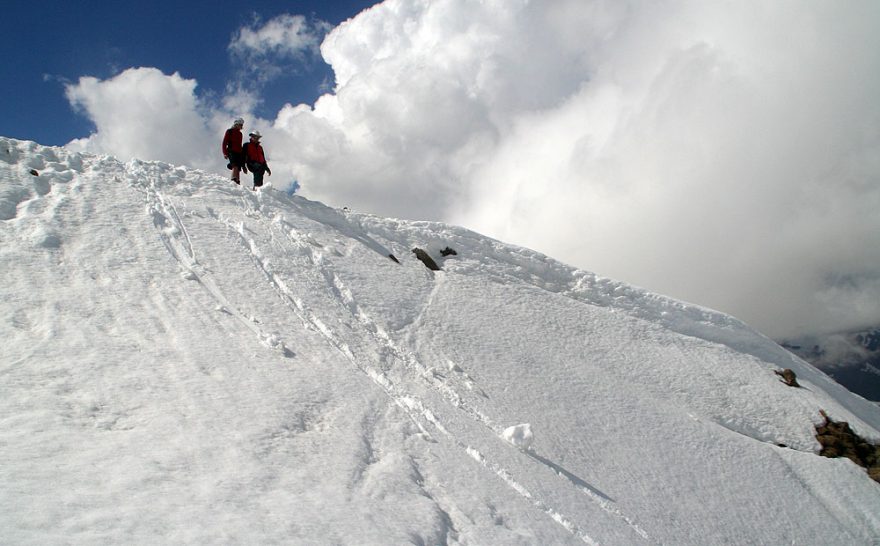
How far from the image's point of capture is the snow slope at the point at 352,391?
5797 millimetres

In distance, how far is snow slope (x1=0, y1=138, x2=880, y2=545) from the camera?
5.80 metres

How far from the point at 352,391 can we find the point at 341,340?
84.7 inches

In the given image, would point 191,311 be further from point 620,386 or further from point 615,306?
point 615,306

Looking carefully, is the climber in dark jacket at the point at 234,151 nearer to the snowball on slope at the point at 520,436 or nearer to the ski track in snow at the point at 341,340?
the ski track in snow at the point at 341,340

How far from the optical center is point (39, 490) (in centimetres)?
480

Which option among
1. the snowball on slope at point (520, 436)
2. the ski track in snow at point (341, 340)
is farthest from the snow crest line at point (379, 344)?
the snowball on slope at point (520, 436)

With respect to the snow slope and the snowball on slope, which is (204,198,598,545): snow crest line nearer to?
the snow slope

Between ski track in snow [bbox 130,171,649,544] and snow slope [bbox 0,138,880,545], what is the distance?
58 millimetres

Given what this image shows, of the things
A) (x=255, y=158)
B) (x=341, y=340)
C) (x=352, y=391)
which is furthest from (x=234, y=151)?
(x=352, y=391)

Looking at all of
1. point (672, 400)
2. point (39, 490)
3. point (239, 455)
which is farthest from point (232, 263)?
point (672, 400)

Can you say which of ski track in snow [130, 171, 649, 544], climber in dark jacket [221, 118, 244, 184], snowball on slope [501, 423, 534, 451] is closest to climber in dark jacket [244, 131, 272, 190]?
climber in dark jacket [221, 118, 244, 184]

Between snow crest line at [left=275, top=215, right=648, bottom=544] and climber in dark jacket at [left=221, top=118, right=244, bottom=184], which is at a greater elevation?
climber in dark jacket at [left=221, top=118, right=244, bottom=184]

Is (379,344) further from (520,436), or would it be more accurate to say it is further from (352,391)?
(520,436)

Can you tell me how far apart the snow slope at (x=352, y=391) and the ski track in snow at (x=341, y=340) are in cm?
6
